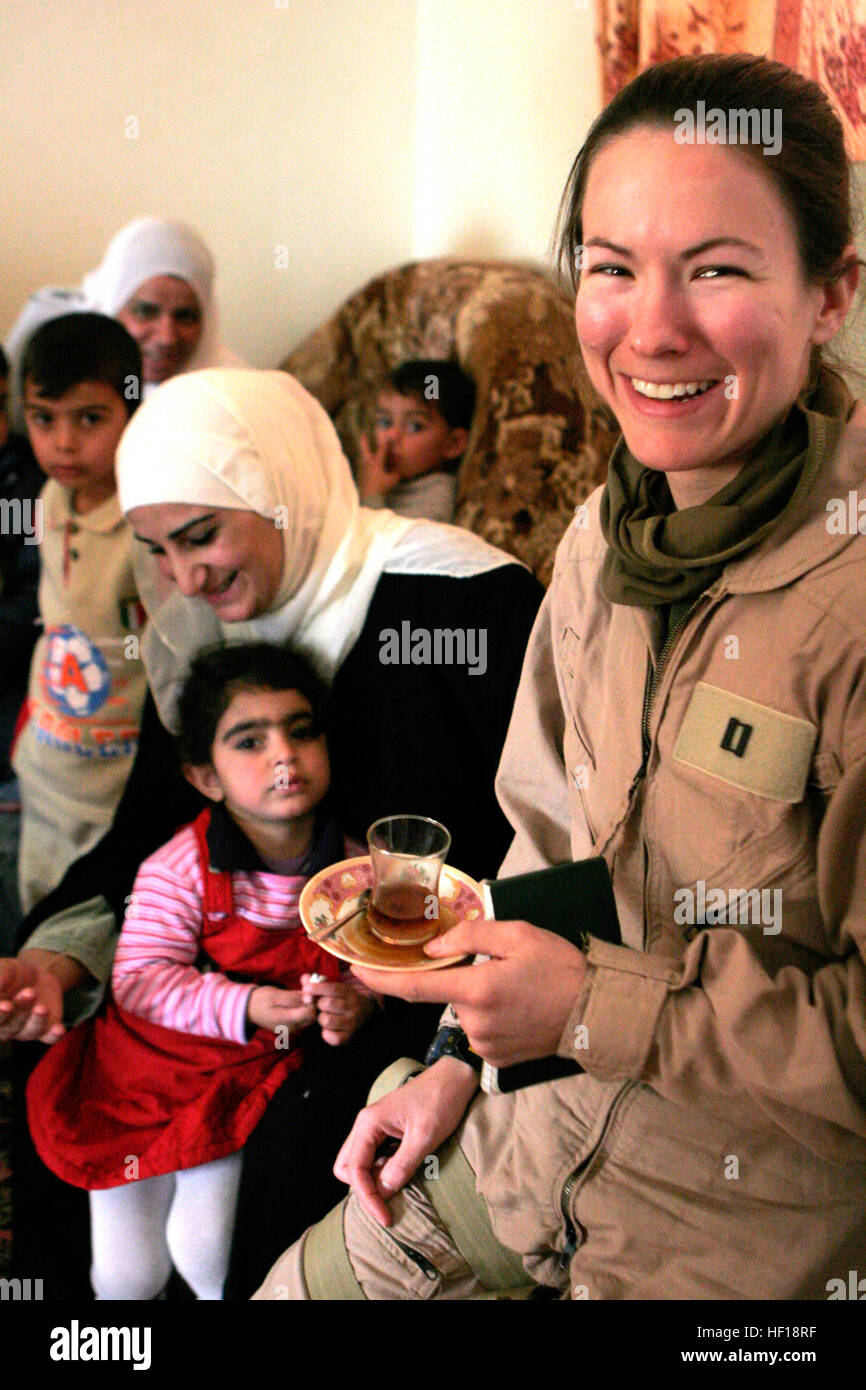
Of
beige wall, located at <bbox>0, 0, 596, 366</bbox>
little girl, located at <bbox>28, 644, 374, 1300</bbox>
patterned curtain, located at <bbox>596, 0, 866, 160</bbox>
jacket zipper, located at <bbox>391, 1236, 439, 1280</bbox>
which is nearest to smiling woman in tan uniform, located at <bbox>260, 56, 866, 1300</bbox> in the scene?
jacket zipper, located at <bbox>391, 1236, 439, 1280</bbox>

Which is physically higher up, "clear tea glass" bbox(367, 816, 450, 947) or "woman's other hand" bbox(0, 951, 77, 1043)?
"clear tea glass" bbox(367, 816, 450, 947)

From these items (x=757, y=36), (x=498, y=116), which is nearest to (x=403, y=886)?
(x=757, y=36)

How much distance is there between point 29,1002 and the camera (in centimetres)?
142

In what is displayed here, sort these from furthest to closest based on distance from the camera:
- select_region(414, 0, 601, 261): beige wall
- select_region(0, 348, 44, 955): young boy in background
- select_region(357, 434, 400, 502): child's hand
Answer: select_region(357, 434, 400, 502): child's hand < select_region(0, 348, 44, 955): young boy in background < select_region(414, 0, 601, 261): beige wall

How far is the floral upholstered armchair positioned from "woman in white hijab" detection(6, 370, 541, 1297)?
0.41 meters

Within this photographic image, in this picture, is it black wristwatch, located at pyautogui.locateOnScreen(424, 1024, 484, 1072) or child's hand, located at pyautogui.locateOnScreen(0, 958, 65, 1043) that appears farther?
child's hand, located at pyautogui.locateOnScreen(0, 958, 65, 1043)

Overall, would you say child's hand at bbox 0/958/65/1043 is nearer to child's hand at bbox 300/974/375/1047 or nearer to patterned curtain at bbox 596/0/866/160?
child's hand at bbox 300/974/375/1047

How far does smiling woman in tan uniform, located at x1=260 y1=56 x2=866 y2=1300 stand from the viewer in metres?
0.78

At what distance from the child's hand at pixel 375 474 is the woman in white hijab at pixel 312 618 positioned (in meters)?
Answer: 0.89

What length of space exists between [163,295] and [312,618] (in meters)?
1.40

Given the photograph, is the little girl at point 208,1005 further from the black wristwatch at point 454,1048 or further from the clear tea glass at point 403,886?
the clear tea glass at point 403,886

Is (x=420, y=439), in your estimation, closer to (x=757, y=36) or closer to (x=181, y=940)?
(x=757, y=36)

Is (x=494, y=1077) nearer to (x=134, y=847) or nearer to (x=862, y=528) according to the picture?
(x=862, y=528)
